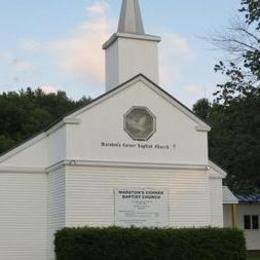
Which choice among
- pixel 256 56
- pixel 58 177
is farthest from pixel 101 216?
pixel 256 56

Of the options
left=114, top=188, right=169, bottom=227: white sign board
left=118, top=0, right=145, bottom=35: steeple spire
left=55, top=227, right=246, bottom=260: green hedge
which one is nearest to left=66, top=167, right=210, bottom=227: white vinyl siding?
left=114, top=188, right=169, bottom=227: white sign board

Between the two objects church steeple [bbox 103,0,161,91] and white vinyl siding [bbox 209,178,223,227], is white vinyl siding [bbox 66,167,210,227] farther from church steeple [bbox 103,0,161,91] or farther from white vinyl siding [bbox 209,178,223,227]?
church steeple [bbox 103,0,161,91]

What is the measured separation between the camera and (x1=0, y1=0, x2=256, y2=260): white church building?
2644 cm

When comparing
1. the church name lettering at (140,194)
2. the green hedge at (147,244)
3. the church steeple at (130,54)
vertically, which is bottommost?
the green hedge at (147,244)

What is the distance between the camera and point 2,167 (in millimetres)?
27781

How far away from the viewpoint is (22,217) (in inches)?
1091

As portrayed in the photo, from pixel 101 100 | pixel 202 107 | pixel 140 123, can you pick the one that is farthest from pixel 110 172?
pixel 202 107

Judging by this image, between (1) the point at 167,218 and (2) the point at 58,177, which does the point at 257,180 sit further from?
(2) the point at 58,177

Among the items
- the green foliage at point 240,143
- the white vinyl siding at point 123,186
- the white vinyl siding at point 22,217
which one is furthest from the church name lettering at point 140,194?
the green foliage at point 240,143

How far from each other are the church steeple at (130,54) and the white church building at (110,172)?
10.2 feet

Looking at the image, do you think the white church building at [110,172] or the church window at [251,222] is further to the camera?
the church window at [251,222]

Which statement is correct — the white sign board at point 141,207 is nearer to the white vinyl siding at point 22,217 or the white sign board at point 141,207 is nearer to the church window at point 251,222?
the white vinyl siding at point 22,217

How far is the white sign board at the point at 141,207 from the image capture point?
2666 centimetres

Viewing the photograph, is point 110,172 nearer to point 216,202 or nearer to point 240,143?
point 216,202
